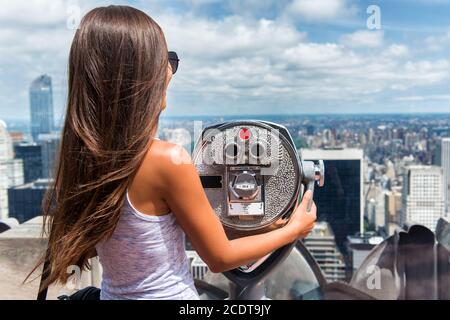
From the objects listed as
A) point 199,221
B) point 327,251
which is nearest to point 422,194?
point 327,251

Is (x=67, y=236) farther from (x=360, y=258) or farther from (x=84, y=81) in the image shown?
(x=360, y=258)

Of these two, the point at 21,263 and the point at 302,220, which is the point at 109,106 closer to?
the point at 302,220

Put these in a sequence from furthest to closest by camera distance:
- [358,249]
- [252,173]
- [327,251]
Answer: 1. [327,251]
2. [358,249]
3. [252,173]

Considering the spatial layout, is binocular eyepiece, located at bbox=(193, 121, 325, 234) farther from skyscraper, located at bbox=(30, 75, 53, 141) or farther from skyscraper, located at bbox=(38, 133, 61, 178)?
skyscraper, located at bbox=(30, 75, 53, 141)

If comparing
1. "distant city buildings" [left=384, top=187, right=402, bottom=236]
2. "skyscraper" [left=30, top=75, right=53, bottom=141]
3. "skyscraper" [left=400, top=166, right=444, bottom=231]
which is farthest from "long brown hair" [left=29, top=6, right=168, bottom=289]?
"distant city buildings" [left=384, top=187, right=402, bottom=236]

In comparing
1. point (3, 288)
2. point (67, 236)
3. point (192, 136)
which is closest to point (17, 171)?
point (3, 288)

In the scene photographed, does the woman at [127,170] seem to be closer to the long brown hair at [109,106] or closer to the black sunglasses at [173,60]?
the long brown hair at [109,106]
